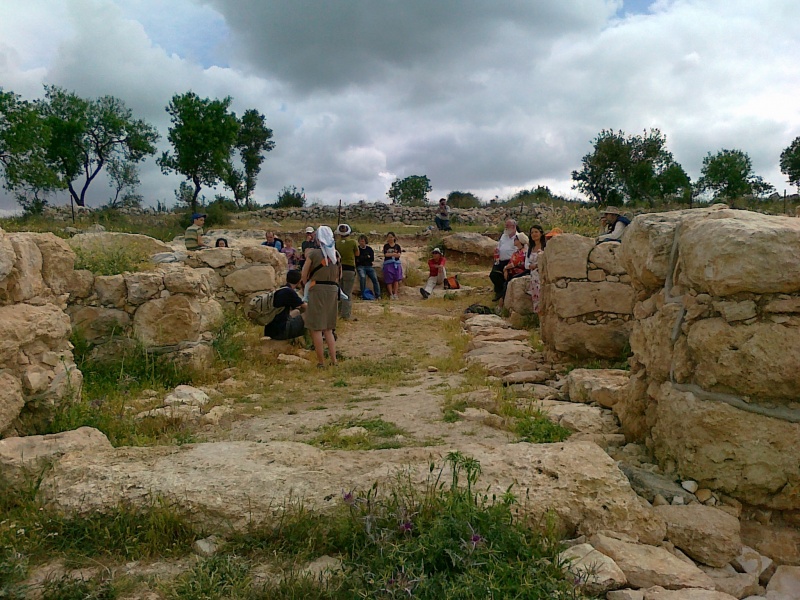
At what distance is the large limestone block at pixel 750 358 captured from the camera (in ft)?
9.37

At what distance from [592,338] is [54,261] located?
529cm

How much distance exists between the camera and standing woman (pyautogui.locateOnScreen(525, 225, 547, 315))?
8.63 meters

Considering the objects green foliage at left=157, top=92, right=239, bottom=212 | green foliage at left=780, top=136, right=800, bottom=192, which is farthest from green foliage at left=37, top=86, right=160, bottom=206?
green foliage at left=780, top=136, right=800, bottom=192

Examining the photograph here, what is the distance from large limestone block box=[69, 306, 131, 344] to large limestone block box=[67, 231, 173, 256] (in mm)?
1058

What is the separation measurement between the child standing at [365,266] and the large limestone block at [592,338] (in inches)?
265

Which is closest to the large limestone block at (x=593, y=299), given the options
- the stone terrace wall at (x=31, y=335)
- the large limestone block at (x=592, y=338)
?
the large limestone block at (x=592, y=338)

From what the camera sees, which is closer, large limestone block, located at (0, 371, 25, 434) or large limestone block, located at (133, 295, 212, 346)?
large limestone block, located at (0, 371, 25, 434)

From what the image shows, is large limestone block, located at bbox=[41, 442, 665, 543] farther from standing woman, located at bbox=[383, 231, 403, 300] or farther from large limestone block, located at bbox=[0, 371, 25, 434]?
standing woman, located at bbox=[383, 231, 403, 300]

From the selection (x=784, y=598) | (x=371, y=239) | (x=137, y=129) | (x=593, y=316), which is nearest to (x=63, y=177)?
(x=137, y=129)

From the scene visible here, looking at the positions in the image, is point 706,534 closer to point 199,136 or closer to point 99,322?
point 99,322

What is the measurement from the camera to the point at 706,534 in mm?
2711

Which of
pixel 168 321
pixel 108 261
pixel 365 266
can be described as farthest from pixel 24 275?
pixel 365 266

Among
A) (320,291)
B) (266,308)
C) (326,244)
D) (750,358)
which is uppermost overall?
(326,244)

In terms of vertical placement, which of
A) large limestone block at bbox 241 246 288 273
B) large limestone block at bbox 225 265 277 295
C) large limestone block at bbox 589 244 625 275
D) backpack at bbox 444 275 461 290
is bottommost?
backpack at bbox 444 275 461 290
